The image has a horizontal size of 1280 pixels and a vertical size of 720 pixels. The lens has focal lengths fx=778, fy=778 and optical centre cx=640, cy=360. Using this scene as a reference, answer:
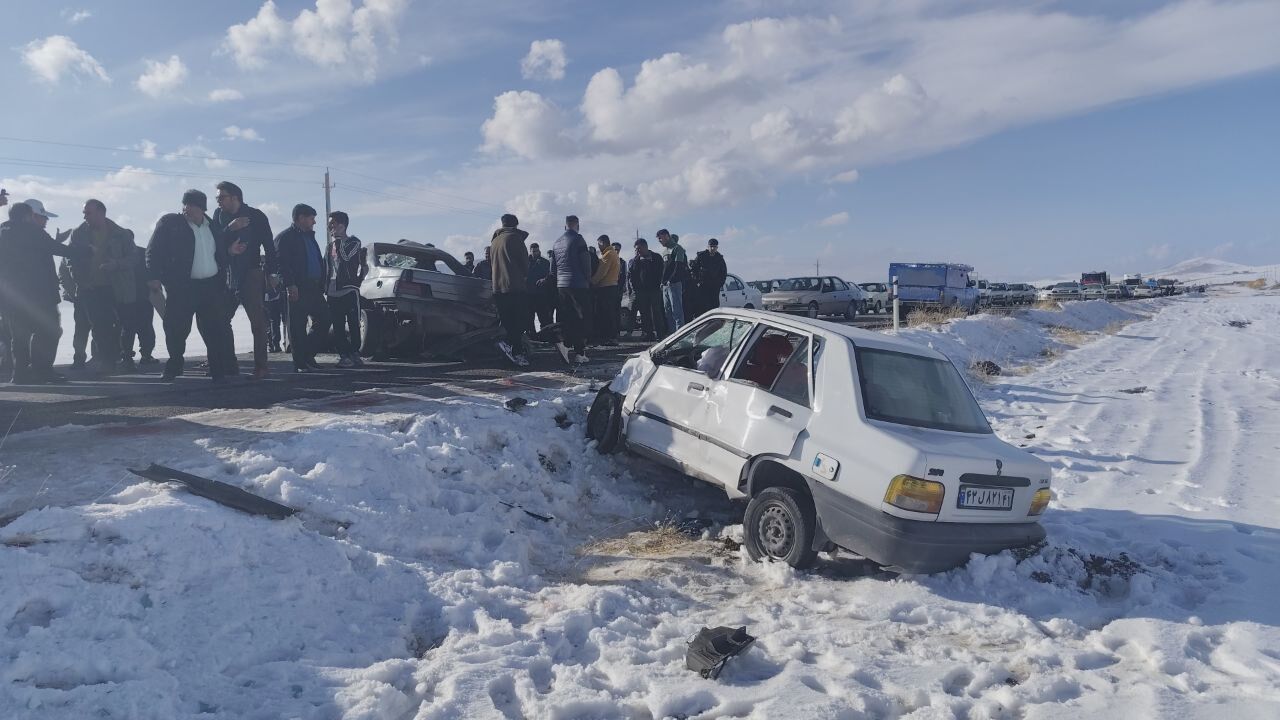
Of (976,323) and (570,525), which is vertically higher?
(976,323)

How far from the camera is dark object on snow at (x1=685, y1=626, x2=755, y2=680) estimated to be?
3.67 metres

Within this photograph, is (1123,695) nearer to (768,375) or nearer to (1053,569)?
(1053,569)

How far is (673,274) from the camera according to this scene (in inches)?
523

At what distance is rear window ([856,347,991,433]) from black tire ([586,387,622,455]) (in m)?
2.44

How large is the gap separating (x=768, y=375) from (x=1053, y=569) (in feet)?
7.45

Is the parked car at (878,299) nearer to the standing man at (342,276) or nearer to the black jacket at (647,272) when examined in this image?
the black jacket at (647,272)

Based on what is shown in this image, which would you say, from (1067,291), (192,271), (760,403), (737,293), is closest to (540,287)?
(192,271)

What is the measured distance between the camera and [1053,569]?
491 centimetres

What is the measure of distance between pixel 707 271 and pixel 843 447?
9.28 meters

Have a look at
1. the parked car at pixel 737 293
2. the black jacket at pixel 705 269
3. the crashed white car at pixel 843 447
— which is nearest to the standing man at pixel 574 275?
the black jacket at pixel 705 269

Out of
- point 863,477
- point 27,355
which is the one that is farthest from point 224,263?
point 863,477

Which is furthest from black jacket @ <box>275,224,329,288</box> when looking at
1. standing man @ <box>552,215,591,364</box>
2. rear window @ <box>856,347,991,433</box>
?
rear window @ <box>856,347,991,433</box>

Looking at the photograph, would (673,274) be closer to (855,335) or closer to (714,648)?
(855,335)

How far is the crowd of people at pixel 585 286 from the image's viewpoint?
9.89 metres
